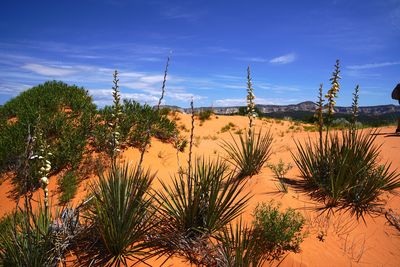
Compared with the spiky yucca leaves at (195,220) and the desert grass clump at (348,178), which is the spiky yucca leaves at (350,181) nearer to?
the desert grass clump at (348,178)

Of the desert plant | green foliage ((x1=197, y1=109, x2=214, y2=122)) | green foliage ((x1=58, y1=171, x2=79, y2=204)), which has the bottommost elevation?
green foliage ((x1=58, y1=171, x2=79, y2=204))

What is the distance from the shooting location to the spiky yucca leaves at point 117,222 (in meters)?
2.94

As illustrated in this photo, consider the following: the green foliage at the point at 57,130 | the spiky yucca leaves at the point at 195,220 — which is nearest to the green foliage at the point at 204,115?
the green foliage at the point at 57,130

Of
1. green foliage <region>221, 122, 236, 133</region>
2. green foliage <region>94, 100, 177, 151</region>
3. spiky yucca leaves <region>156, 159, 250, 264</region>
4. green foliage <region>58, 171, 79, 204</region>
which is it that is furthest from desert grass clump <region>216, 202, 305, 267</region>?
green foliage <region>221, 122, 236, 133</region>

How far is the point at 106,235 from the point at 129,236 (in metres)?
0.27

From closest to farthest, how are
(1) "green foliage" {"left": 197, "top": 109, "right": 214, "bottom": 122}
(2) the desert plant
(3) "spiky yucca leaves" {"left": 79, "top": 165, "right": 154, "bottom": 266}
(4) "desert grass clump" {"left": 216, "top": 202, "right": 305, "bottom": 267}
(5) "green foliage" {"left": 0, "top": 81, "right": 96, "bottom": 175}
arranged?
(3) "spiky yucca leaves" {"left": 79, "top": 165, "right": 154, "bottom": 266} < (4) "desert grass clump" {"left": 216, "top": 202, "right": 305, "bottom": 267} < (2) the desert plant < (5) "green foliage" {"left": 0, "top": 81, "right": 96, "bottom": 175} < (1) "green foliage" {"left": 197, "top": 109, "right": 214, "bottom": 122}

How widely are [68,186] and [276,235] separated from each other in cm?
471

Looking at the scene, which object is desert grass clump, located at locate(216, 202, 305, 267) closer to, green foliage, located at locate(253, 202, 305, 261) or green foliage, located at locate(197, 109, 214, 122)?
green foliage, located at locate(253, 202, 305, 261)

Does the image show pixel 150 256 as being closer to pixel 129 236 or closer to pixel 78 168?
pixel 129 236

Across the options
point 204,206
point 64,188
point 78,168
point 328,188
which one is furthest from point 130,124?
point 328,188

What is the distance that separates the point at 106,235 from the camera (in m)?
2.94

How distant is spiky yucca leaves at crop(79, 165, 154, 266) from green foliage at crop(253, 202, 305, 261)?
4.64ft

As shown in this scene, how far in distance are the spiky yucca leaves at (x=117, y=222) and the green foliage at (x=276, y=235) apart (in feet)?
4.64

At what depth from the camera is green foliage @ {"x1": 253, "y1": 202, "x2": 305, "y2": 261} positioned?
10.9 ft
